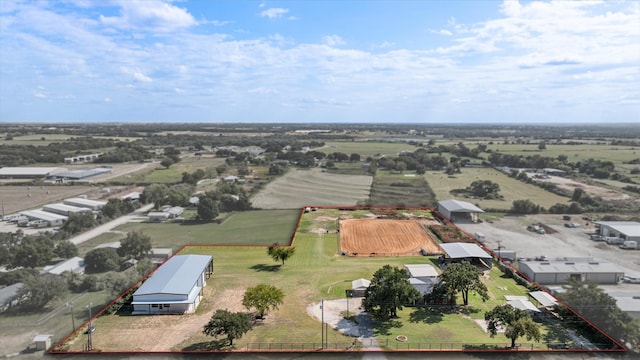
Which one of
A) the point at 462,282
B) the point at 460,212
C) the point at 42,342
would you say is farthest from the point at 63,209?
the point at 460,212

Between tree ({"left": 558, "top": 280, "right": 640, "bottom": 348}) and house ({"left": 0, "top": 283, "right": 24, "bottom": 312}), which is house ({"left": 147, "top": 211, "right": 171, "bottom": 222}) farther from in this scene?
tree ({"left": 558, "top": 280, "right": 640, "bottom": 348})

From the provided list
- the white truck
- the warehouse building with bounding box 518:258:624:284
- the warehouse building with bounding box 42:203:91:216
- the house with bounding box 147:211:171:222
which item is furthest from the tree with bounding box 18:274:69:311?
the white truck

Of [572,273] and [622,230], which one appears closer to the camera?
[572,273]

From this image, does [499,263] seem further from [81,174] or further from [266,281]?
[81,174]

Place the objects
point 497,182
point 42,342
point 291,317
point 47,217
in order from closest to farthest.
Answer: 1. point 42,342
2. point 291,317
3. point 47,217
4. point 497,182

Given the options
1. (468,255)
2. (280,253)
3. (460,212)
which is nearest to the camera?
(468,255)

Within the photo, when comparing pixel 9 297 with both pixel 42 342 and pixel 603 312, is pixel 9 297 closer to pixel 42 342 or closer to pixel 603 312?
pixel 42 342

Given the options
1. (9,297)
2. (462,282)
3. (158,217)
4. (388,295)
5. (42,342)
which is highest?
(462,282)

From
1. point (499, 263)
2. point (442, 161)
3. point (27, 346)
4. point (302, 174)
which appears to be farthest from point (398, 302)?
point (442, 161)
